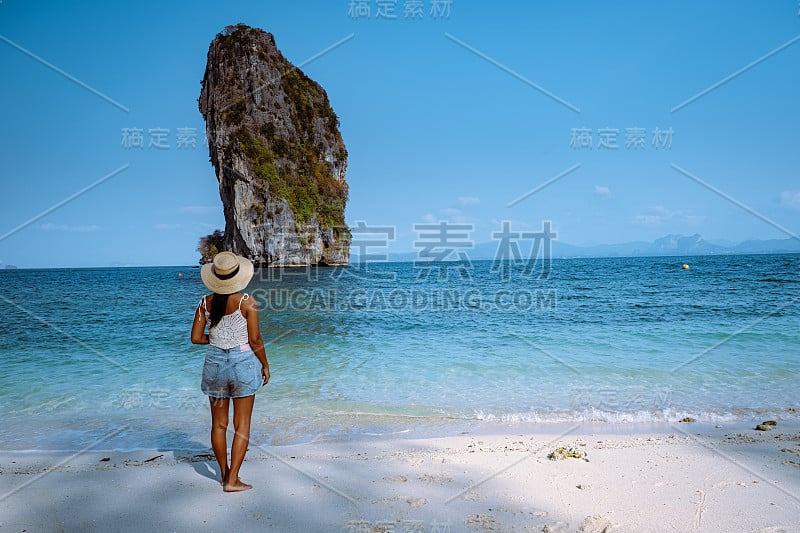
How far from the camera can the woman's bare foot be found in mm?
3854

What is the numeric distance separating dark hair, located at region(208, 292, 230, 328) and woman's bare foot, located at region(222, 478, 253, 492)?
51.6 inches

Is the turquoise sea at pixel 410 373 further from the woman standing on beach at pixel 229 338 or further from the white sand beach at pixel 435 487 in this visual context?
the woman standing on beach at pixel 229 338

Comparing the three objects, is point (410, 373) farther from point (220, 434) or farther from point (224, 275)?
point (224, 275)

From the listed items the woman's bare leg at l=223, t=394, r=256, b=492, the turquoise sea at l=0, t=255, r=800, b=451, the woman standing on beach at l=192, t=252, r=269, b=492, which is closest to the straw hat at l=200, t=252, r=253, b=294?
the woman standing on beach at l=192, t=252, r=269, b=492

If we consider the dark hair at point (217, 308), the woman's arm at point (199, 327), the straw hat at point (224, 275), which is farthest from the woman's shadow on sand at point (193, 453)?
the straw hat at point (224, 275)

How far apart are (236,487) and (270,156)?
2083 inches

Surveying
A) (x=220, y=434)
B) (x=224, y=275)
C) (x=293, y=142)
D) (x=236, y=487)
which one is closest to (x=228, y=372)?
(x=220, y=434)

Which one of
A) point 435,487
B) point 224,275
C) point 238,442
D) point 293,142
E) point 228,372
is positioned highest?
point 293,142

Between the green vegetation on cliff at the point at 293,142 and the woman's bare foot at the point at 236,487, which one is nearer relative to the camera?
the woman's bare foot at the point at 236,487

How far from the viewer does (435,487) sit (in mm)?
3928

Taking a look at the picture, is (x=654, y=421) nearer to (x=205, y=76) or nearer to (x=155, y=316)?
(x=155, y=316)

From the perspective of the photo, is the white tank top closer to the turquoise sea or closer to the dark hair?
the dark hair

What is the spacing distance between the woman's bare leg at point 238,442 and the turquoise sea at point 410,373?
148 centimetres

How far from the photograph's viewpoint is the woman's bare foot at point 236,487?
12.6 ft
